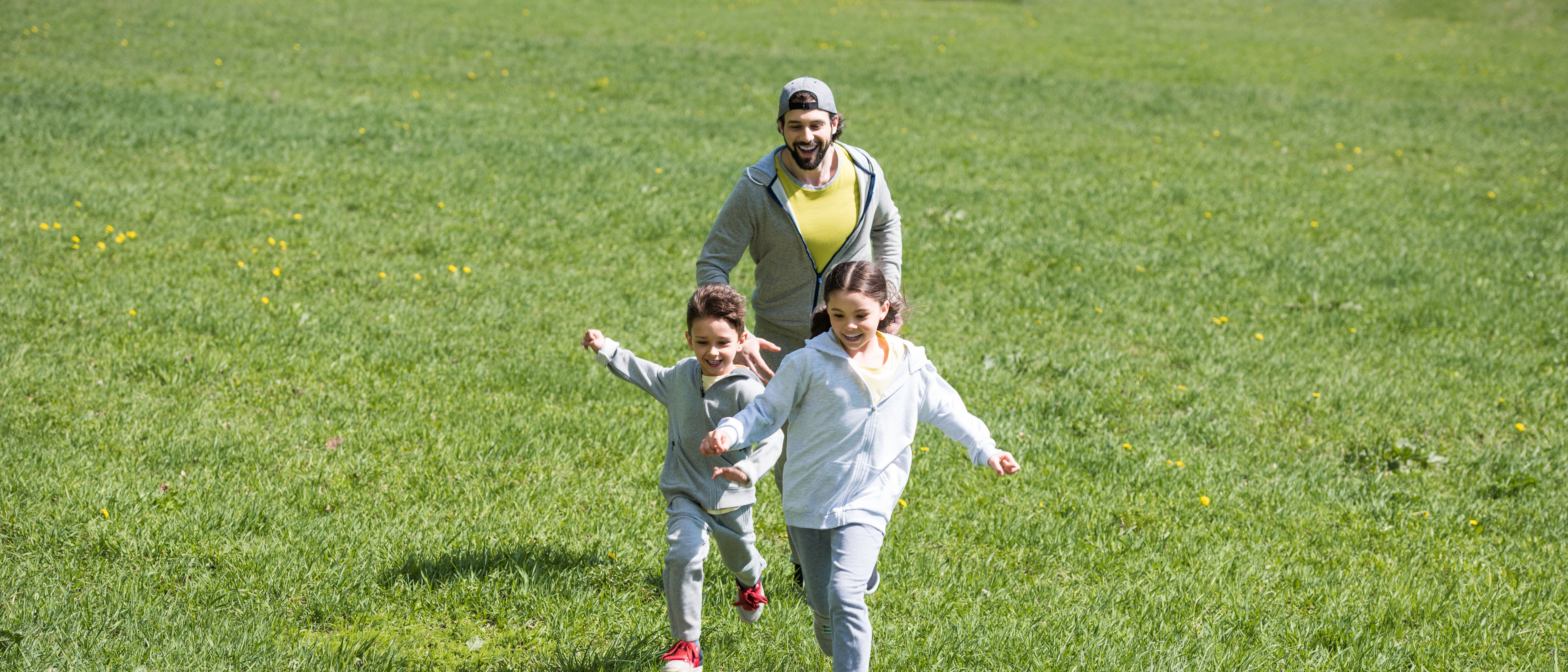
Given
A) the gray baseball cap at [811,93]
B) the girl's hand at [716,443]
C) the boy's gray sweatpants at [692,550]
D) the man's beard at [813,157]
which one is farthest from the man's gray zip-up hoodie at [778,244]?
the girl's hand at [716,443]

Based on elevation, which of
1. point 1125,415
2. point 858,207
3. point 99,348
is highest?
point 858,207

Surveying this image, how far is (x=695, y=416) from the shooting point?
12.2 ft

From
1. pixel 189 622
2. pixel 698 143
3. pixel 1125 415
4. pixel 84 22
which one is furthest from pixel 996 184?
pixel 84 22

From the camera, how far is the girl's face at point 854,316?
3275mm

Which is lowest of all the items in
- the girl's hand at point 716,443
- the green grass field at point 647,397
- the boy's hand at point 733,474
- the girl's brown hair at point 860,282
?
the green grass field at point 647,397

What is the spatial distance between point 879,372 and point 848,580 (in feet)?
2.12

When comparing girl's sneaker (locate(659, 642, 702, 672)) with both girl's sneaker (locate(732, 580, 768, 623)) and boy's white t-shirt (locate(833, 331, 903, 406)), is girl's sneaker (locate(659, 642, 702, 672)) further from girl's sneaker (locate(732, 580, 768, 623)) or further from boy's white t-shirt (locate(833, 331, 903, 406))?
boy's white t-shirt (locate(833, 331, 903, 406))

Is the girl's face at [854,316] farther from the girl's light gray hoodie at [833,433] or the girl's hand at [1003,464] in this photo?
the girl's hand at [1003,464]

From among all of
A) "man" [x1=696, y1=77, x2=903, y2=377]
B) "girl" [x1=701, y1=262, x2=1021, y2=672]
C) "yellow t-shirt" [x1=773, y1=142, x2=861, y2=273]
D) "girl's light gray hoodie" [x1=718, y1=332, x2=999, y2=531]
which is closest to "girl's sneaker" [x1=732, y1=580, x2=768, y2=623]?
"girl" [x1=701, y1=262, x2=1021, y2=672]

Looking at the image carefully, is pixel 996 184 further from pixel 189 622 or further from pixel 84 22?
pixel 84 22

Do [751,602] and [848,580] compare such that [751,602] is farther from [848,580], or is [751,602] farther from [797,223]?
[797,223]

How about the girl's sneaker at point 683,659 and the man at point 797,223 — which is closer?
the girl's sneaker at point 683,659

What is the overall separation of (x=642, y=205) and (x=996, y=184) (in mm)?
4346

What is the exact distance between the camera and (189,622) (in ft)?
12.5
